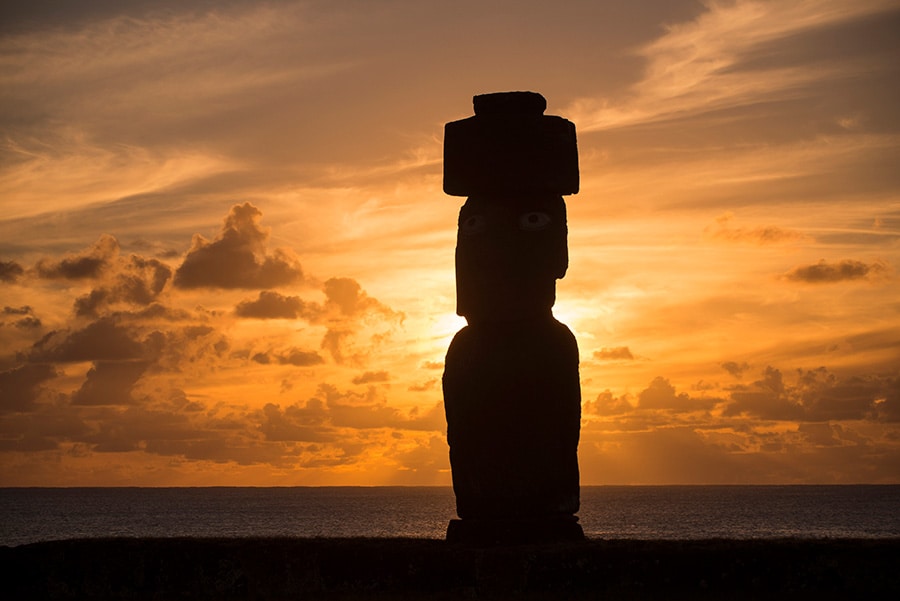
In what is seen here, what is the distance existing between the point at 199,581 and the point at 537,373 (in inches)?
230

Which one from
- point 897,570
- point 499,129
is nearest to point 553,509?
point 897,570

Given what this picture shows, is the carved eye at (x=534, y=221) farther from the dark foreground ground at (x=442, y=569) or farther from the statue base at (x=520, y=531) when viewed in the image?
the dark foreground ground at (x=442, y=569)

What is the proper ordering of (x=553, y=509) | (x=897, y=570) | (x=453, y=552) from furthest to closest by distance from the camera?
(x=553, y=509)
(x=453, y=552)
(x=897, y=570)

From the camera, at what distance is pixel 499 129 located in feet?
58.3

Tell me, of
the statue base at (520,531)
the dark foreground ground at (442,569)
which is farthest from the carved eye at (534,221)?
the dark foreground ground at (442,569)

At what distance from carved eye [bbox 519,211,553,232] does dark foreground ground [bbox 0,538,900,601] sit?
4.99 m

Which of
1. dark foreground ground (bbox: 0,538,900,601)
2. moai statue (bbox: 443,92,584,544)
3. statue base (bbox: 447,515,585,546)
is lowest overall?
dark foreground ground (bbox: 0,538,900,601)

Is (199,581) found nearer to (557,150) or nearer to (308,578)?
(308,578)

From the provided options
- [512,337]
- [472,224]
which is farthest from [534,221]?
[512,337]

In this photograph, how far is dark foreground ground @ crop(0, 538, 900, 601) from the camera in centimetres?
1437

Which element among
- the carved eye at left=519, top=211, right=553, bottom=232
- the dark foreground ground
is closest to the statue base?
the dark foreground ground

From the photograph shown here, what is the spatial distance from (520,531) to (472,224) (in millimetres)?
4914

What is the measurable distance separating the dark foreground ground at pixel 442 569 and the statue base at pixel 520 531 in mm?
862

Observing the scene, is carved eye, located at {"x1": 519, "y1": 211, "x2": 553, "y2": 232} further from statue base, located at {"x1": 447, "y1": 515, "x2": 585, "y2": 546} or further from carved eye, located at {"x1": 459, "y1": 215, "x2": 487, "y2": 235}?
statue base, located at {"x1": 447, "y1": 515, "x2": 585, "y2": 546}
